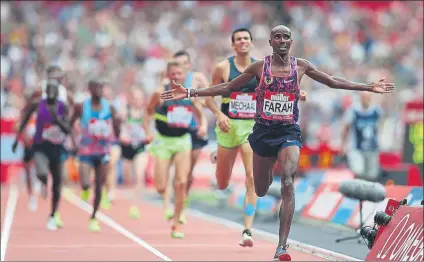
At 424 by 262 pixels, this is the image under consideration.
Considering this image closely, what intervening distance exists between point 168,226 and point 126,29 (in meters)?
18.6

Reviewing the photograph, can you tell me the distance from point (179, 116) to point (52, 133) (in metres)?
2.37

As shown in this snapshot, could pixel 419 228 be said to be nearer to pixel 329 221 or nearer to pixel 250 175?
pixel 250 175

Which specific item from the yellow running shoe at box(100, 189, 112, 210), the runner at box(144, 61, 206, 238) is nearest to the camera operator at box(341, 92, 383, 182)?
the yellow running shoe at box(100, 189, 112, 210)

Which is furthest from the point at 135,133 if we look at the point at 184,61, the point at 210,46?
the point at 210,46

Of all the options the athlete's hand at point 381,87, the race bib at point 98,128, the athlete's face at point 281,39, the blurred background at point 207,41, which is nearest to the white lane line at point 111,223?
the race bib at point 98,128

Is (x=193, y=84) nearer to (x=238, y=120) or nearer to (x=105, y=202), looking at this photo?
(x=238, y=120)

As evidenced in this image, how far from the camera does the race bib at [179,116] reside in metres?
16.4

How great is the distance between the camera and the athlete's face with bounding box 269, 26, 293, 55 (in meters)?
11.2

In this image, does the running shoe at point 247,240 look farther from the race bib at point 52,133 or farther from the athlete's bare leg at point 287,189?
the race bib at point 52,133

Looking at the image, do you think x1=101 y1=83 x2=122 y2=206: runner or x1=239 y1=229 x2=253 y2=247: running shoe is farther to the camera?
x1=101 y1=83 x2=122 y2=206: runner

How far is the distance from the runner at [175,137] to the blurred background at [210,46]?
8.83m

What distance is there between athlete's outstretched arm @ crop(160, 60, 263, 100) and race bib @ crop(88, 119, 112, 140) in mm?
5708

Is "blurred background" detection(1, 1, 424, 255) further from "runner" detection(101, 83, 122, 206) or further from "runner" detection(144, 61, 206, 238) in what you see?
"runner" detection(144, 61, 206, 238)

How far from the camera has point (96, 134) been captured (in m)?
17.2
